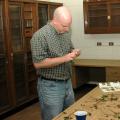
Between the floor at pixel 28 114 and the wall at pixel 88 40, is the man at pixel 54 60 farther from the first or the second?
the wall at pixel 88 40

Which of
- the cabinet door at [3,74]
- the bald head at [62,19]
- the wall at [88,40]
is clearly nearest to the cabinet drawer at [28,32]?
the cabinet door at [3,74]

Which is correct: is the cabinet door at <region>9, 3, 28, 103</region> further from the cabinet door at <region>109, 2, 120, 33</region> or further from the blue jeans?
the blue jeans

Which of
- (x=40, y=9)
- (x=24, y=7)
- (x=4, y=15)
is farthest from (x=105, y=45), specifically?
(x=4, y=15)

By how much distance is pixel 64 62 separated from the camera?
2529mm

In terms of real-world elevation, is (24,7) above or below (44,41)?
above

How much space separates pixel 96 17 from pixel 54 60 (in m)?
3.18

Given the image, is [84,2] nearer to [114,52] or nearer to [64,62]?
[114,52]

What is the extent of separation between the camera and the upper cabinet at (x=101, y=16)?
17.1ft

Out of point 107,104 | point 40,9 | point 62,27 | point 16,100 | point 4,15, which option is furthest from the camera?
point 40,9

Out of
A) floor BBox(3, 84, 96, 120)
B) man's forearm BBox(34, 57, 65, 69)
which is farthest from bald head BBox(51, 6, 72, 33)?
floor BBox(3, 84, 96, 120)

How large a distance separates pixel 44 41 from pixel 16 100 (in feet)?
7.48

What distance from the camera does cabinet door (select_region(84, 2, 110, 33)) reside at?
5.31 meters

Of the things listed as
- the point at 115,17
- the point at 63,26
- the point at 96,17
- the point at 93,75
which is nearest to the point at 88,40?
the point at 96,17

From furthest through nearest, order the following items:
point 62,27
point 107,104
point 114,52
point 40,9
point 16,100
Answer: point 114,52, point 40,9, point 16,100, point 62,27, point 107,104
